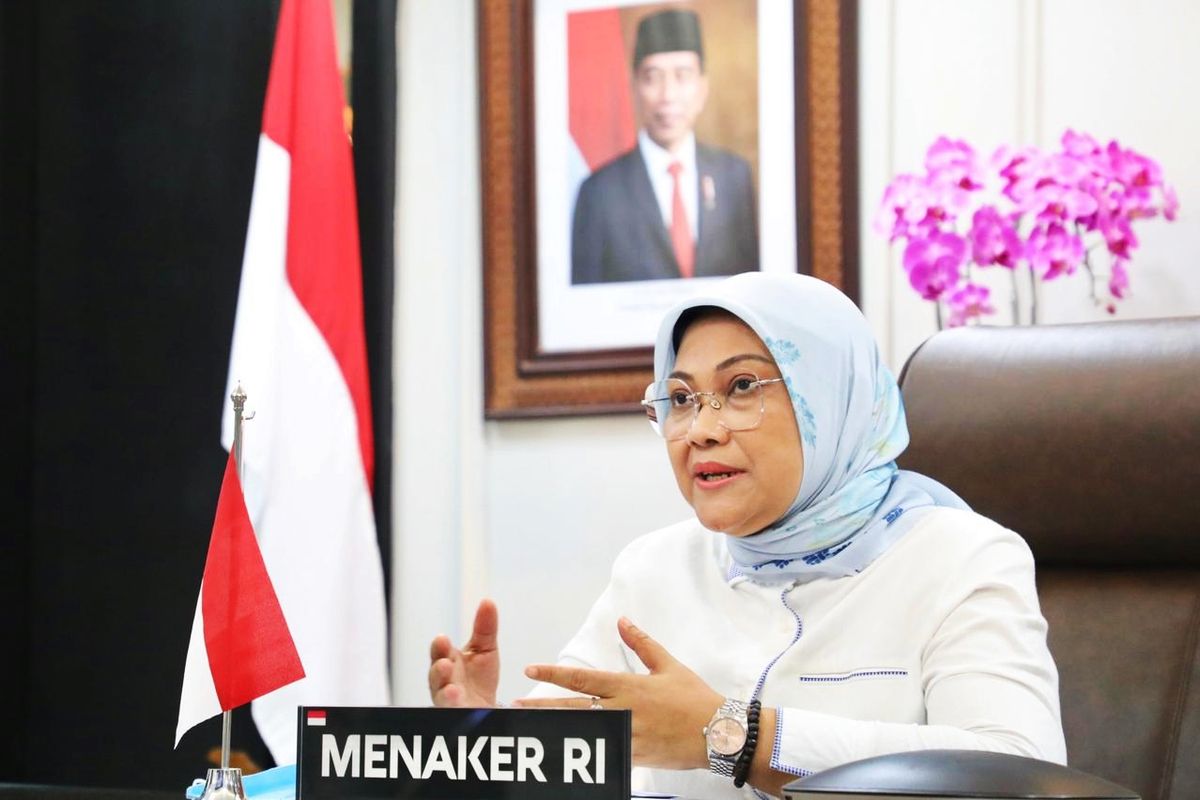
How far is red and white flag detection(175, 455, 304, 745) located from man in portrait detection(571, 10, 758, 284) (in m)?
1.76

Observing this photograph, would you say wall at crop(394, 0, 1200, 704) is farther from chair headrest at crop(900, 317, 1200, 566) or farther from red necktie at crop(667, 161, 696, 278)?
chair headrest at crop(900, 317, 1200, 566)

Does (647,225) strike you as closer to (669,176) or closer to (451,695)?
(669,176)

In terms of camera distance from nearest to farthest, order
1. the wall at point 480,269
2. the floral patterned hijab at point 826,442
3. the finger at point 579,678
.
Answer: the finger at point 579,678
the floral patterned hijab at point 826,442
the wall at point 480,269

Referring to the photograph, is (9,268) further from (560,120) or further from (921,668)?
(921,668)

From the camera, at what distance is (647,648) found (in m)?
1.24

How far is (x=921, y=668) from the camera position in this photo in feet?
4.64

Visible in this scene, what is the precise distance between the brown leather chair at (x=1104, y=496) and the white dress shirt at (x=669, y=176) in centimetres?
107

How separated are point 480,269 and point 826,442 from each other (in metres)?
1.52

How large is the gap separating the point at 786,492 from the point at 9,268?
1.86 meters

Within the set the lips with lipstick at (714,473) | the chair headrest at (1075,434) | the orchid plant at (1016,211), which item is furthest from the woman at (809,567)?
the orchid plant at (1016,211)

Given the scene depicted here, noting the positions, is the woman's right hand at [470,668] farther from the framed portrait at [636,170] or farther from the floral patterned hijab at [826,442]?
the framed portrait at [636,170]

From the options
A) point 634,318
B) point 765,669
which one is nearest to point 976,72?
point 634,318

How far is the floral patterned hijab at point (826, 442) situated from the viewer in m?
1.53

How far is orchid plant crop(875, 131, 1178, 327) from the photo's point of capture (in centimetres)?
212
